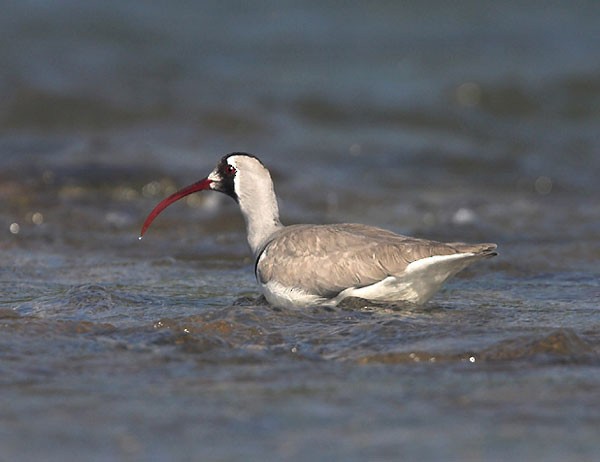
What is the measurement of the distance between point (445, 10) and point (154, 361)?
1641cm

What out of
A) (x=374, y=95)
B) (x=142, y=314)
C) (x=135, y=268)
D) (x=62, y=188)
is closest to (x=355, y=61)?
(x=374, y=95)

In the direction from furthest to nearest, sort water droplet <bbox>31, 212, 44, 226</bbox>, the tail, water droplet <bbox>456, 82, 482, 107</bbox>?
water droplet <bbox>456, 82, 482, 107</bbox>, water droplet <bbox>31, 212, 44, 226</bbox>, the tail

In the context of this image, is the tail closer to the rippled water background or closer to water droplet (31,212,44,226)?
the rippled water background

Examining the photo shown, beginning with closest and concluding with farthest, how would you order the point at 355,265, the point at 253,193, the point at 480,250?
the point at 480,250 < the point at 355,265 < the point at 253,193

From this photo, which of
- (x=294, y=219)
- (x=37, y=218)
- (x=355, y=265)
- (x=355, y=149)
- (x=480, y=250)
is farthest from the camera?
(x=355, y=149)

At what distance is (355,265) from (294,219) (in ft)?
14.6

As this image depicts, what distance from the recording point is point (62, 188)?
41.2 feet

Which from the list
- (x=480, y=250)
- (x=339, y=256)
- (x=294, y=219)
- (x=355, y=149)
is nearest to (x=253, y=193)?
(x=339, y=256)

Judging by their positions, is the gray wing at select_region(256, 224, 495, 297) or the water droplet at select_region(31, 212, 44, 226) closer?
the gray wing at select_region(256, 224, 495, 297)

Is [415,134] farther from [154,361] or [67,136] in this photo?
[154,361]

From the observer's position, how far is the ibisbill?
7.33 m

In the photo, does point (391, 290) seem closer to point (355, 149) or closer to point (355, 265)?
point (355, 265)

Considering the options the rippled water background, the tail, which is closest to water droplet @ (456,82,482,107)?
the rippled water background

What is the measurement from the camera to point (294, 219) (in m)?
11.9
